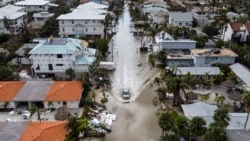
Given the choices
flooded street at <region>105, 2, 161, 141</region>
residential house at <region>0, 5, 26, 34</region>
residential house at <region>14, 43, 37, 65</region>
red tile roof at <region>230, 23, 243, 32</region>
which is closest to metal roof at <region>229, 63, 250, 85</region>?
flooded street at <region>105, 2, 161, 141</region>

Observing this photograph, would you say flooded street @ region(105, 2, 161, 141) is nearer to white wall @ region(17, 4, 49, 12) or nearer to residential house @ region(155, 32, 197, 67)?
residential house @ region(155, 32, 197, 67)

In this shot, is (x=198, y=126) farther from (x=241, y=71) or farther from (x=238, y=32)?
(x=238, y=32)

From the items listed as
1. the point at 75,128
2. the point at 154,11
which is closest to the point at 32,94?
the point at 75,128

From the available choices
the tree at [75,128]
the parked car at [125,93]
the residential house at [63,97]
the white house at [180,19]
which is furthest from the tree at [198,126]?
the white house at [180,19]

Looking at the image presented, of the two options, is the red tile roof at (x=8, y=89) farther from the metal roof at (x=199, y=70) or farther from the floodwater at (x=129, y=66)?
the metal roof at (x=199, y=70)

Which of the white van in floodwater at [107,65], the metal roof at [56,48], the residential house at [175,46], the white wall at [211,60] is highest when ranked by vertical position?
the metal roof at [56,48]

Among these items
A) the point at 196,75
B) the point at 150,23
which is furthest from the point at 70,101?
the point at 150,23

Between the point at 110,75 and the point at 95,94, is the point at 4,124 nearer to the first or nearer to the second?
the point at 95,94
